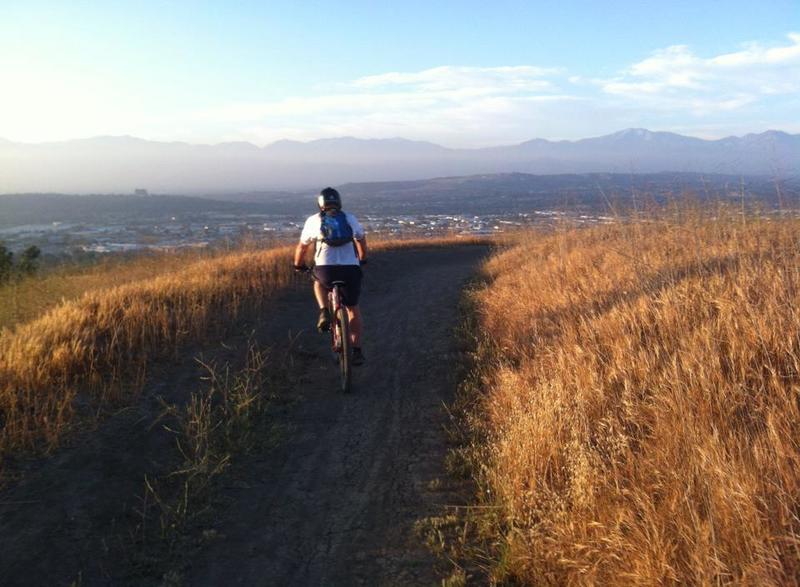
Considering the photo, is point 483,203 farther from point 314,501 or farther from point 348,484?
point 314,501

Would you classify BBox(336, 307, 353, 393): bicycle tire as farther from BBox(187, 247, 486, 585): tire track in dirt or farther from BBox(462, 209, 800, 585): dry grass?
BBox(462, 209, 800, 585): dry grass

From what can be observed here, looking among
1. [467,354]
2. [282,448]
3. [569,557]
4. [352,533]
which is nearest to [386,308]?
[467,354]

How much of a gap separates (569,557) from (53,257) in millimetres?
12692

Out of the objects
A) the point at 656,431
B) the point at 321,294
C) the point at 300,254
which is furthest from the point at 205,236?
the point at 656,431

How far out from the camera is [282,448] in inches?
181

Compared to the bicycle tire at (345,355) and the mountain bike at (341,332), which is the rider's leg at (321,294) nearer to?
the mountain bike at (341,332)

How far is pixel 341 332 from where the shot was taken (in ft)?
19.6

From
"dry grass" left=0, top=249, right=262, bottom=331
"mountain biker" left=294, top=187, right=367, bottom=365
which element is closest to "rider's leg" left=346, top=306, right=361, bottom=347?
"mountain biker" left=294, top=187, right=367, bottom=365

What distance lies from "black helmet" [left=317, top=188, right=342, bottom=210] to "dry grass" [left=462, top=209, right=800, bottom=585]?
226cm

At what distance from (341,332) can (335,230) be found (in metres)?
1.05

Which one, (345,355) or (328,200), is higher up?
(328,200)

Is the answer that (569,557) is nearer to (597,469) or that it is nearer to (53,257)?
(597,469)

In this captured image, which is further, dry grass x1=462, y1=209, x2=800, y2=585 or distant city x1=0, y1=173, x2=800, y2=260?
distant city x1=0, y1=173, x2=800, y2=260

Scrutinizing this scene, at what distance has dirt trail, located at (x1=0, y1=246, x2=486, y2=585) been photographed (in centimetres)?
309
